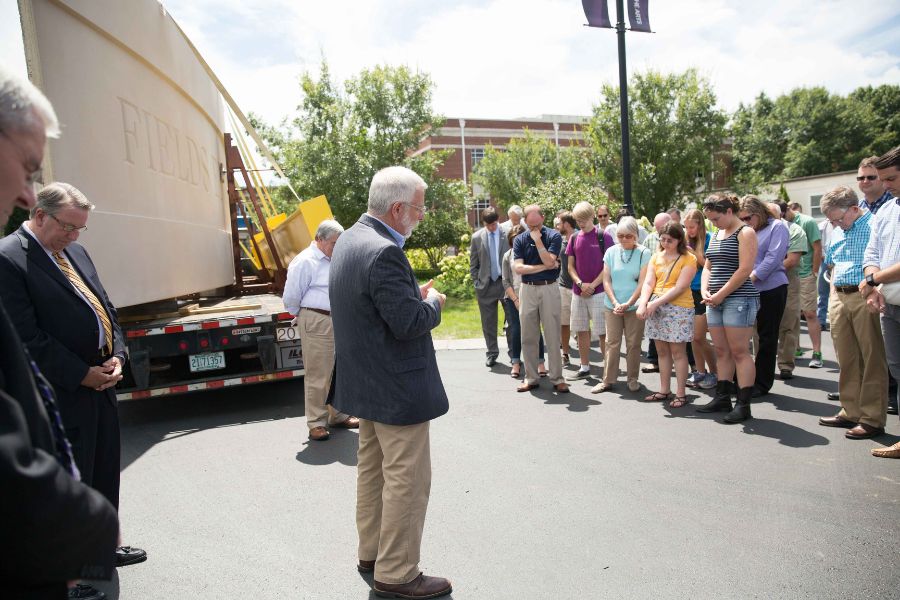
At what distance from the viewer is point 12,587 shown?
121 centimetres

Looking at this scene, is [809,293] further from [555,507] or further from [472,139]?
[472,139]

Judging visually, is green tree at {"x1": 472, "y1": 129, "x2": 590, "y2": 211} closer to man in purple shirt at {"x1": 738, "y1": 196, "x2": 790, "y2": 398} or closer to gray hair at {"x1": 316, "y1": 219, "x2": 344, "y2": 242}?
man in purple shirt at {"x1": 738, "y1": 196, "x2": 790, "y2": 398}

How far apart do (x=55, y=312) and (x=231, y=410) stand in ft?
13.0

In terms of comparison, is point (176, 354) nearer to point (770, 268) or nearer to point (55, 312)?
point (55, 312)

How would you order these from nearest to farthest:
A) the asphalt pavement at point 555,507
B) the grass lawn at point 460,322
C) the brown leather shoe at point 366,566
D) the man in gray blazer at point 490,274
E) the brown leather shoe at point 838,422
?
the asphalt pavement at point 555,507
the brown leather shoe at point 366,566
the brown leather shoe at point 838,422
the man in gray blazer at point 490,274
the grass lawn at point 460,322

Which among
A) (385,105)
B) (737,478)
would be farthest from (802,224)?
(385,105)

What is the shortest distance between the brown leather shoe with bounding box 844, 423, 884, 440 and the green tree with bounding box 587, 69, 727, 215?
23.7m

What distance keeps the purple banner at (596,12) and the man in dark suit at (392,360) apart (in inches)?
333

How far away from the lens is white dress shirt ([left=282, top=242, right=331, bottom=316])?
5516 mm

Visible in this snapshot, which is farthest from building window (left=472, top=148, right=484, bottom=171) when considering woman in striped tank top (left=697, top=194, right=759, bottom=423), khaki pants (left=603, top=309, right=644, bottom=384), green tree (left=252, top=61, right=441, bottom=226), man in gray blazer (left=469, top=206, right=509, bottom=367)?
woman in striped tank top (left=697, top=194, right=759, bottom=423)

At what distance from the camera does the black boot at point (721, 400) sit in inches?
224

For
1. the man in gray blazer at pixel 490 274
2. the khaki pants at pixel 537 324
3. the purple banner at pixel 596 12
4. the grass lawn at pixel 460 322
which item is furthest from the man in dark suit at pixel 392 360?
the purple banner at pixel 596 12

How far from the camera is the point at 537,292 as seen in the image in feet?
22.3

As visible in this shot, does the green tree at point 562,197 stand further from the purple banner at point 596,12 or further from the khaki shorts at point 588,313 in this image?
the khaki shorts at point 588,313
